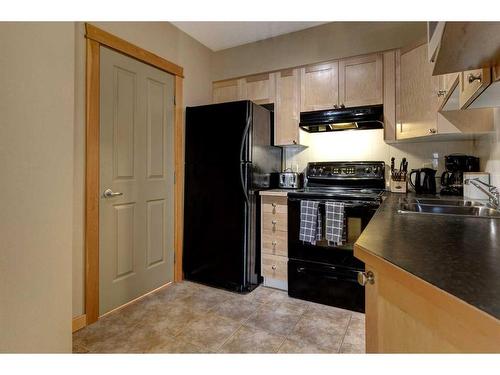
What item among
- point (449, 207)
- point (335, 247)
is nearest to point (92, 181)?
point (335, 247)

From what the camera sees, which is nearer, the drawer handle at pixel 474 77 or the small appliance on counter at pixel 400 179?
the drawer handle at pixel 474 77

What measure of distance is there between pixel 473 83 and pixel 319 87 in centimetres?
171

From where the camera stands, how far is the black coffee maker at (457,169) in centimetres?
211

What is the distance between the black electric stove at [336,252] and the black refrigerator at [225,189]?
1.29 ft

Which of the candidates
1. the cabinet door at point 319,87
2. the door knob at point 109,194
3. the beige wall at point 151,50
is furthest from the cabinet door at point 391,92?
the door knob at point 109,194

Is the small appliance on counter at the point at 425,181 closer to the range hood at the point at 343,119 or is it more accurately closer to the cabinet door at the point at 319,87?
the range hood at the point at 343,119

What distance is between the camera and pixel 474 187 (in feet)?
6.06

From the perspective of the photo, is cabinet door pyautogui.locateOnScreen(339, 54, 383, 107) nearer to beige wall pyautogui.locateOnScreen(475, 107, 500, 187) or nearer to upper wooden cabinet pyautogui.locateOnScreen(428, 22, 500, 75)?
beige wall pyautogui.locateOnScreen(475, 107, 500, 187)

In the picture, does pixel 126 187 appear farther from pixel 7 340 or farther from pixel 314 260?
pixel 314 260

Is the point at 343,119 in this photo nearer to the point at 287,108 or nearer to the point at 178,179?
the point at 287,108
